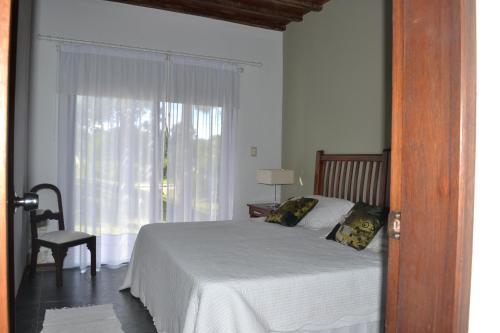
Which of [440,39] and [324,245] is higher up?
[440,39]

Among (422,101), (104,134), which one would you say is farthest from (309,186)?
(422,101)

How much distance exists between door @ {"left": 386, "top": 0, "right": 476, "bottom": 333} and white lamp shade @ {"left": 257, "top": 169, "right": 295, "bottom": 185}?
11.4 ft

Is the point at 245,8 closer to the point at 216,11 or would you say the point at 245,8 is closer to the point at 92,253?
the point at 216,11

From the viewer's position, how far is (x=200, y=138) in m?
4.58

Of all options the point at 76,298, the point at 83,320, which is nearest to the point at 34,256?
the point at 76,298

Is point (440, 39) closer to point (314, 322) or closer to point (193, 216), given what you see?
point (314, 322)

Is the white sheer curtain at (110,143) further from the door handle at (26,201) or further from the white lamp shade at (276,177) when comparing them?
the door handle at (26,201)

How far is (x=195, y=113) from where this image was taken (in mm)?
4559

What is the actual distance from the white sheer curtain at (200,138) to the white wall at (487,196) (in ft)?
12.9

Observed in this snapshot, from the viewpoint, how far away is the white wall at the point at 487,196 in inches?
29.3

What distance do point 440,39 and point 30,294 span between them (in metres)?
3.51

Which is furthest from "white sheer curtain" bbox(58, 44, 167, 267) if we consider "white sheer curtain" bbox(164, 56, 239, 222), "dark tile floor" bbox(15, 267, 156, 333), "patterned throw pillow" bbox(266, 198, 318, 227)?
"patterned throw pillow" bbox(266, 198, 318, 227)

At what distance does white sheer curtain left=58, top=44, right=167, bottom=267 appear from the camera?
4.02 m

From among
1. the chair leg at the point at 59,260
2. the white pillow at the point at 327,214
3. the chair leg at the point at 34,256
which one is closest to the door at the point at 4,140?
the white pillow at the point at 327,214
